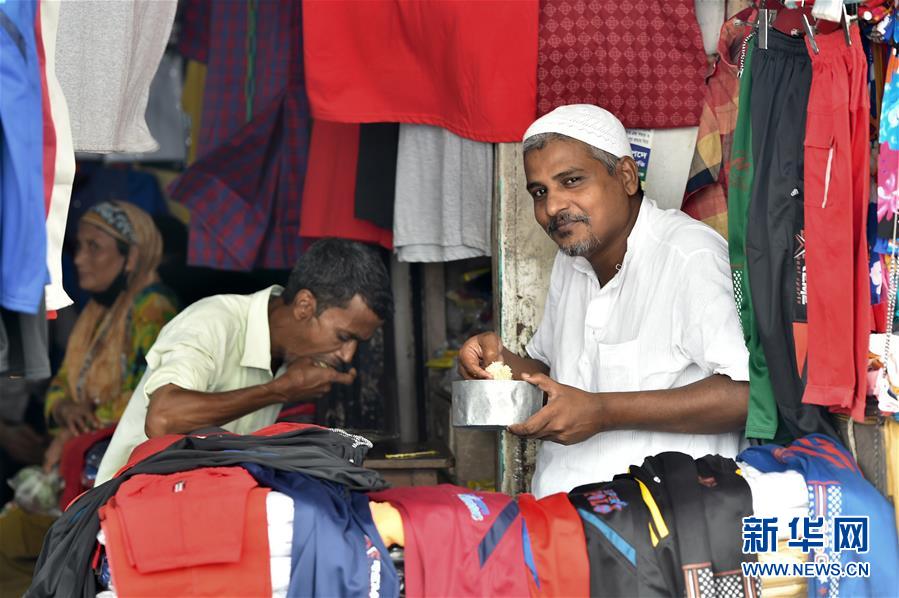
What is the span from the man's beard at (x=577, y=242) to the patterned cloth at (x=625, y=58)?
0.62 meters

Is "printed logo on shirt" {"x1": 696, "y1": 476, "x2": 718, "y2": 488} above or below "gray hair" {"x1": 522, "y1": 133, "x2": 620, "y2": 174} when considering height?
below

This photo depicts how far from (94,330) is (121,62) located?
7.87ft

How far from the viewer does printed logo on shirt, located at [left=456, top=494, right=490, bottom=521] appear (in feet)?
7.78

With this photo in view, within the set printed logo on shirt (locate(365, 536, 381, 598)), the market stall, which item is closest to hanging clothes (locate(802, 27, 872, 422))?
the market stall

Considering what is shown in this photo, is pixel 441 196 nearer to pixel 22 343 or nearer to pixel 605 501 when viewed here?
pixel 605 501

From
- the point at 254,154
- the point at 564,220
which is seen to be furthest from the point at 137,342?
the point at 564,220

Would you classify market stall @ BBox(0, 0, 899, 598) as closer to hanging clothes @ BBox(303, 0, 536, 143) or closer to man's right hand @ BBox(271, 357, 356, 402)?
hanging clothes @ BBox(303, 0, 536, 143)

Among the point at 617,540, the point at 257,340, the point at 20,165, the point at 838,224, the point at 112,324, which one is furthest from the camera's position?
the point at 112,324

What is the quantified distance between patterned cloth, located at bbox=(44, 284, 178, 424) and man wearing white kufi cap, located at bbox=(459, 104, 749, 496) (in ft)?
7.50

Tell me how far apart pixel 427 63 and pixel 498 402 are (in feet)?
4.96

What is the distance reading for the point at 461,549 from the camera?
2.31m

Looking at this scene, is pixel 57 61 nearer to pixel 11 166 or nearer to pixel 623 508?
pixel 11 166

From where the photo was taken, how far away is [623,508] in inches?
96.4

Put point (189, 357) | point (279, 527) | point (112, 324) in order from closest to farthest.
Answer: point (279, 527) → point (189, 357) → point (112, 324)
